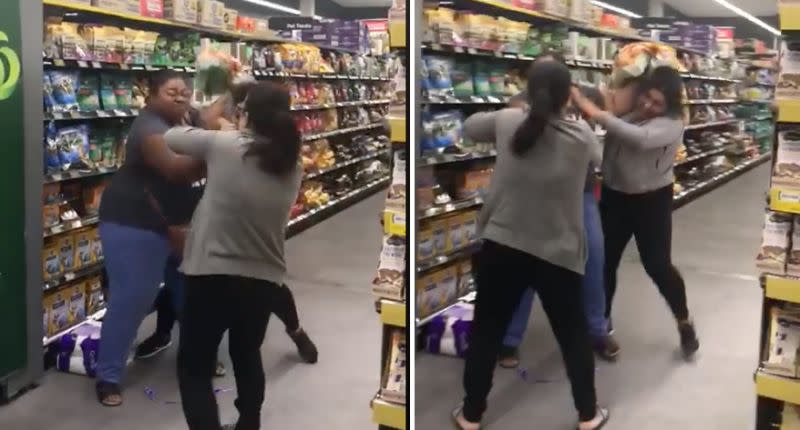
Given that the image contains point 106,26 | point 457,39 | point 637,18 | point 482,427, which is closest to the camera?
point 637,18

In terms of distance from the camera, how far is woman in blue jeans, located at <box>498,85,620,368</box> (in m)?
2.34

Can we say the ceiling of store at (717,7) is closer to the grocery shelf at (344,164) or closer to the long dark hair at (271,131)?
the grocery shelf at (344,164)

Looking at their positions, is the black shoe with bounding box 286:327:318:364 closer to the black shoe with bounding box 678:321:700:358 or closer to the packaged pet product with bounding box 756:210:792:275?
the black shoe with bounding box 678:321:700:358

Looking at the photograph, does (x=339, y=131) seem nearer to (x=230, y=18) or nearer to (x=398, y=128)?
(x=398, y=128)

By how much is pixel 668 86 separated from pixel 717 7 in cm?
27

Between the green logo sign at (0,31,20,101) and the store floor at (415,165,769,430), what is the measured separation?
1.90 meters

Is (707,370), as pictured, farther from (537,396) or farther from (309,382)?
(309,382)

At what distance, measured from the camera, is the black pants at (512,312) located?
2436 mm

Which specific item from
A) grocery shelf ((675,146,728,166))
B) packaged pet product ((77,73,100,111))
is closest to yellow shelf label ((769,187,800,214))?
grocery shelf ((675,146,728,166))

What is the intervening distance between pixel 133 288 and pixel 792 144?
85.6 inches

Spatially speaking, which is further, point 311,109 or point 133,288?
point 133,288

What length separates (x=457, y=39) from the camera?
2482mm

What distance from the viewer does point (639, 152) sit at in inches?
89.4

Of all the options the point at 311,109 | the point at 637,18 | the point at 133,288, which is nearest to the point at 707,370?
the point at 637,18
